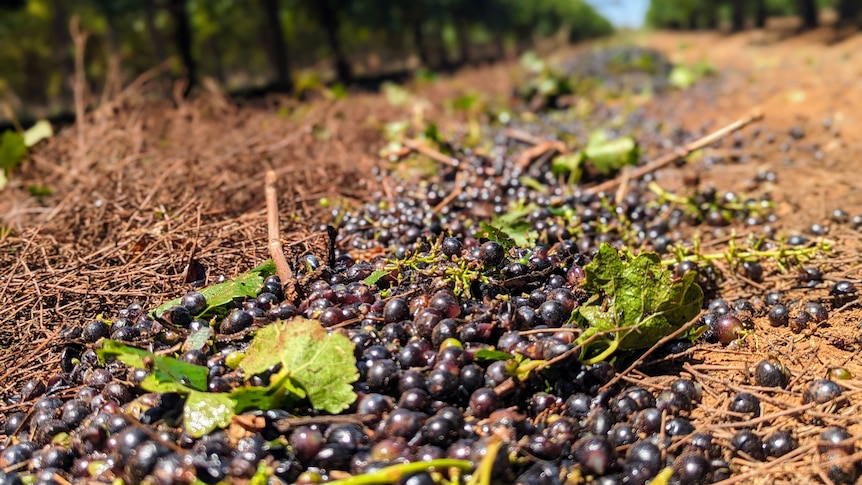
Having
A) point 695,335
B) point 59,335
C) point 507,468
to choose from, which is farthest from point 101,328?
point 695,335

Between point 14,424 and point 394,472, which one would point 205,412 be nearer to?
point 394,472

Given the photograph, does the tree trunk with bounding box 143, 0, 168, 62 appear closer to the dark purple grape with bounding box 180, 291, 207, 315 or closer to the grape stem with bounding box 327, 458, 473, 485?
the dark purple grape with bounding box 180, 291, 207, 315

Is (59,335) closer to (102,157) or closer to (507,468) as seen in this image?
(507,468)

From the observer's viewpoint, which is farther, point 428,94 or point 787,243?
point 428,94

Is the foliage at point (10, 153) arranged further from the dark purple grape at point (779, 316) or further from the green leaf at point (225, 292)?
the dark purple grape at point (779, 316)

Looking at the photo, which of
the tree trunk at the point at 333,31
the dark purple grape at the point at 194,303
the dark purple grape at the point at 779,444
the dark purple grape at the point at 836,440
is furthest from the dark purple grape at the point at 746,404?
the tree trunk at the point at 333,31
